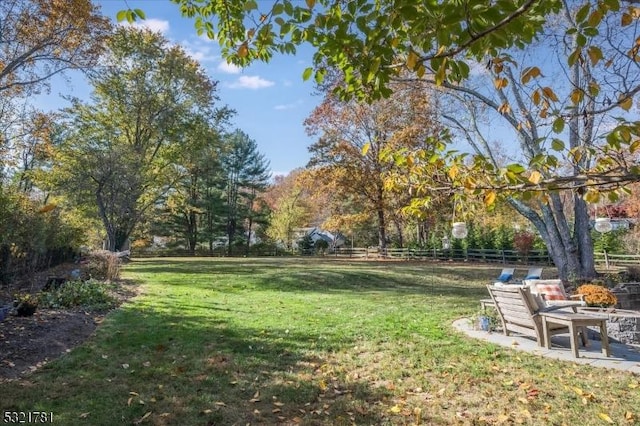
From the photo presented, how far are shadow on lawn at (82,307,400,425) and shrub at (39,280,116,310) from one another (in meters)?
1.82

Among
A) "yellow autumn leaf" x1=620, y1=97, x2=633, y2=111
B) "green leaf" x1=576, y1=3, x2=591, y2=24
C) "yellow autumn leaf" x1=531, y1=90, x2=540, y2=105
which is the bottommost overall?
"yellow autumn leaf" x1=620, y1=97, x2=633, y2=111

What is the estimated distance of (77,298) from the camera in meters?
7.52

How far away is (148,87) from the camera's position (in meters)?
22.5

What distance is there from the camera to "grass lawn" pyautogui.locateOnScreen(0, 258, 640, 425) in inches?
130

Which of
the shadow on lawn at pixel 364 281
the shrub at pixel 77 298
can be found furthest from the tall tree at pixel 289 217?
the shrub at pixel 77 298

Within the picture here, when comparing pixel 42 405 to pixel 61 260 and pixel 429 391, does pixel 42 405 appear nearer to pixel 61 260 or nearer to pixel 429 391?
pixel 429 391

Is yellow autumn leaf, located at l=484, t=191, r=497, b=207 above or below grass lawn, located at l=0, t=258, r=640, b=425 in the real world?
above

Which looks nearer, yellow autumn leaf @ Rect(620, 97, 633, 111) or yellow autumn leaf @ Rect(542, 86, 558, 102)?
yellow autumn leaf @ Rect(620, 97, 633, 111)

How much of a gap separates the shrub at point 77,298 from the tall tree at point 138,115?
35.8 ft

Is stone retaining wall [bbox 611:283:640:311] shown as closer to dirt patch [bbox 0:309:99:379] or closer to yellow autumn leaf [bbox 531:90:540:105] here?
yellow autumn leaf [bbox 531:90:540:105]

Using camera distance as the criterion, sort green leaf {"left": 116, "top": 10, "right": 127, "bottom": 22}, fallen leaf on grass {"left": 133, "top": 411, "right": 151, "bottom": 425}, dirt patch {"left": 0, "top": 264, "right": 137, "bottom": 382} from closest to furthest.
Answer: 1. green leaf {"left": 116, "top": 10, "right": 127, "bottom": 22}
2. fallen leaf on grass {"left": 133, "top": 411, "right": 151, "bottom": 425}
3. dirt patch {"left": 0, "top": 264, "right": 137, "bottom": 382}

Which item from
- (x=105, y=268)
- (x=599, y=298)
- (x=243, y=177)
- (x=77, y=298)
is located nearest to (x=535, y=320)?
(x=599, y=298)

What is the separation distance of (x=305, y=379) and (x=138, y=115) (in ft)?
73.3

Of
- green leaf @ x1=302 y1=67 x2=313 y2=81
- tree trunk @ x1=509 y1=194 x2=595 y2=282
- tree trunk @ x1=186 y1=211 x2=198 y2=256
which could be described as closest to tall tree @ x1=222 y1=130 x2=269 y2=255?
tree trunk @ x1=186 y1=211 x2=198 y2=256
